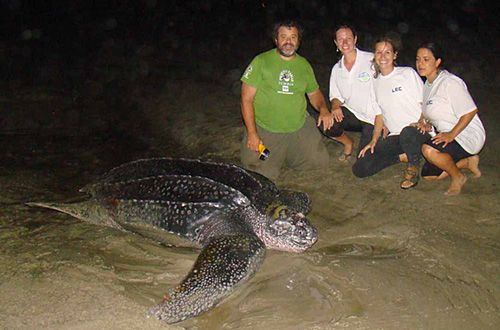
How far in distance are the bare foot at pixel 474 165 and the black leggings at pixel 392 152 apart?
14.9 inches

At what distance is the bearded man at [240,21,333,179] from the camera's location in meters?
3.33

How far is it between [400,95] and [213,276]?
1.87 m

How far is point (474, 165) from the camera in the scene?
3312mm

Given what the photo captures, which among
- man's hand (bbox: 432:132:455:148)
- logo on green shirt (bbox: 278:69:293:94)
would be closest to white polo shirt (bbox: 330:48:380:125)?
logo on green shirt (bbox: 278:69:293:94)

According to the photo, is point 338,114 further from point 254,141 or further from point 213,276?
point 213,276

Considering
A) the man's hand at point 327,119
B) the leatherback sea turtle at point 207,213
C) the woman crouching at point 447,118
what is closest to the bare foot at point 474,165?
the woman crouching at point 447,118

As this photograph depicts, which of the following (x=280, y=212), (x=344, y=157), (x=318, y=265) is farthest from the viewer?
(x=344, y=157)

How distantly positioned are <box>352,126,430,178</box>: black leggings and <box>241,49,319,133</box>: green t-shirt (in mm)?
603

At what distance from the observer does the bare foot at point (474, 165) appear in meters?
3.29

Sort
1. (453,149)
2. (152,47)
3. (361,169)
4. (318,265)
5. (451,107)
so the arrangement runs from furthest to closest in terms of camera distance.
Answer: (152,47)
(361,169)
(453,149)
(451,107)
(318,265)

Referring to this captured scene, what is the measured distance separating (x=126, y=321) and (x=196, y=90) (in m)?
4.23

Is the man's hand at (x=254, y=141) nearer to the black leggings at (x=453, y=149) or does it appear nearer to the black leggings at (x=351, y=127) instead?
the black leggings at (x=351, y=127)

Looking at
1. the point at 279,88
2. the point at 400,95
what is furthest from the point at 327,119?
the point at 400,95

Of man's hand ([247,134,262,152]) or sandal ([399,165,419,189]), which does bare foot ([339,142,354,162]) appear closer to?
sandal ([399,165,419,189])
